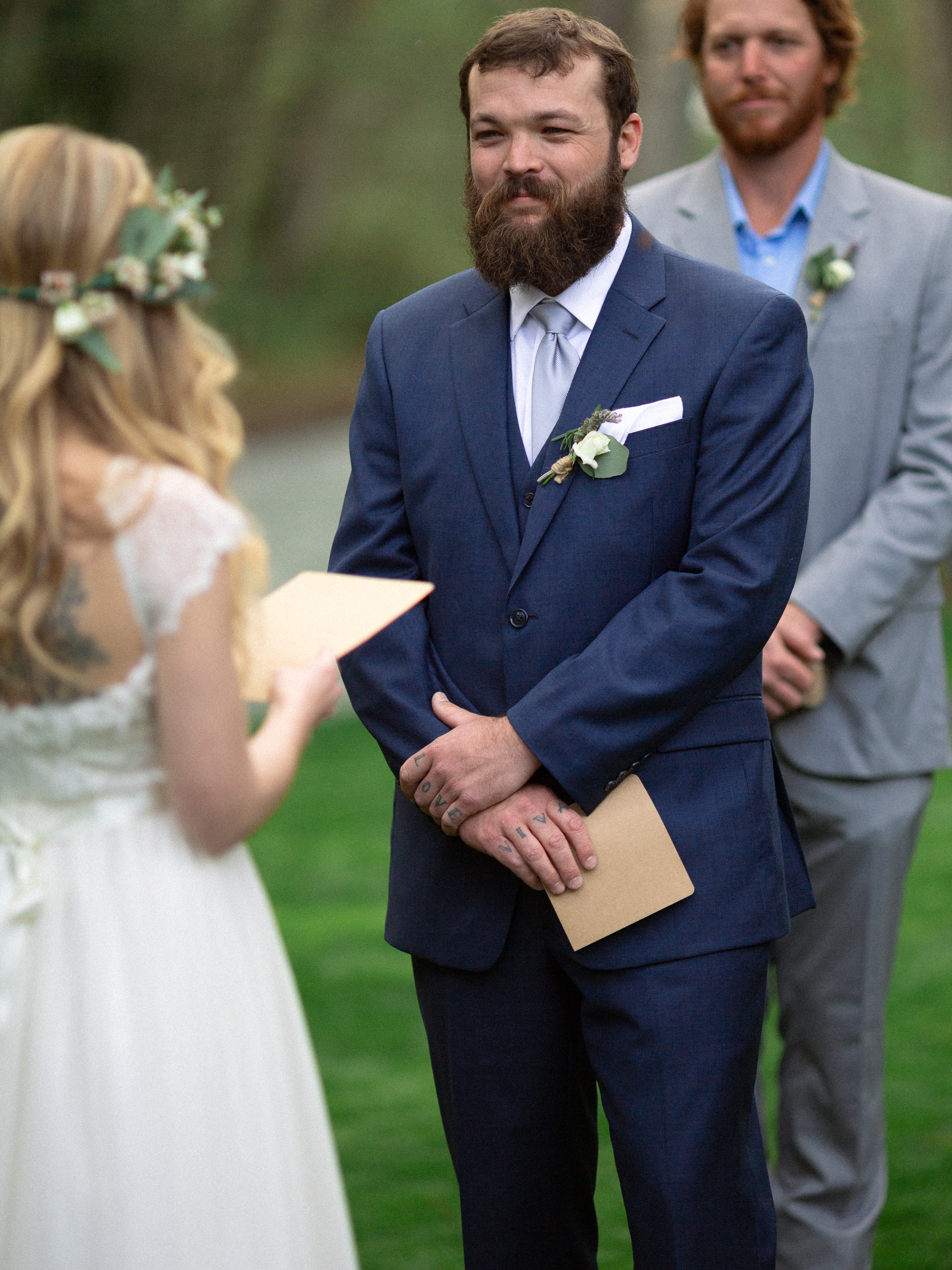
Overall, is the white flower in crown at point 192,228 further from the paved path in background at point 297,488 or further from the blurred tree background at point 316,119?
the paved path in background at point 297,488

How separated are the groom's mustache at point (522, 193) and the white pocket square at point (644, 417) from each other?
0.36 meters

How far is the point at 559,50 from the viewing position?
2.68 meters

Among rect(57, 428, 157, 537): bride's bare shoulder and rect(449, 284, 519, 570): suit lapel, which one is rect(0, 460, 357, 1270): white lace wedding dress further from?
rect(449, 284, 519, 570): suit lapel

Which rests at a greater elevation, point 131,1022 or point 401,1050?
point 131,1022

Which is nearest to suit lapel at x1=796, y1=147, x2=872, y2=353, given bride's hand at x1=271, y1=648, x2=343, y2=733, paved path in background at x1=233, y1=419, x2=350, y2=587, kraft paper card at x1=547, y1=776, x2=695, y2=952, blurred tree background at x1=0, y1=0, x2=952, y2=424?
kraft paper card at x1=547, y1=776, x2=695, y2=952

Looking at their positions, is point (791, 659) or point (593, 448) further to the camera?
point (791, 659)

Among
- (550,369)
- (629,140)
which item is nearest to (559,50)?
(629,140)

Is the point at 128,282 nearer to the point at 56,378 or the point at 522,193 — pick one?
the point at 56,378

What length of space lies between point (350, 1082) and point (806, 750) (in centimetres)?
208

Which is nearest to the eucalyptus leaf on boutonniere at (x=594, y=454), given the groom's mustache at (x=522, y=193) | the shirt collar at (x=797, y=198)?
the groom's mustache at (x=522, y=193)

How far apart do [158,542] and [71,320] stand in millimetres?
296


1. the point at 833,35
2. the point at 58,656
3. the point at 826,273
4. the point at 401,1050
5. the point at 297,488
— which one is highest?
the point at 833,35

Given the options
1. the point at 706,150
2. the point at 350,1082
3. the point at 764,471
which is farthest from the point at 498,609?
the point at 706,150

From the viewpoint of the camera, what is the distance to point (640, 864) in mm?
2654
